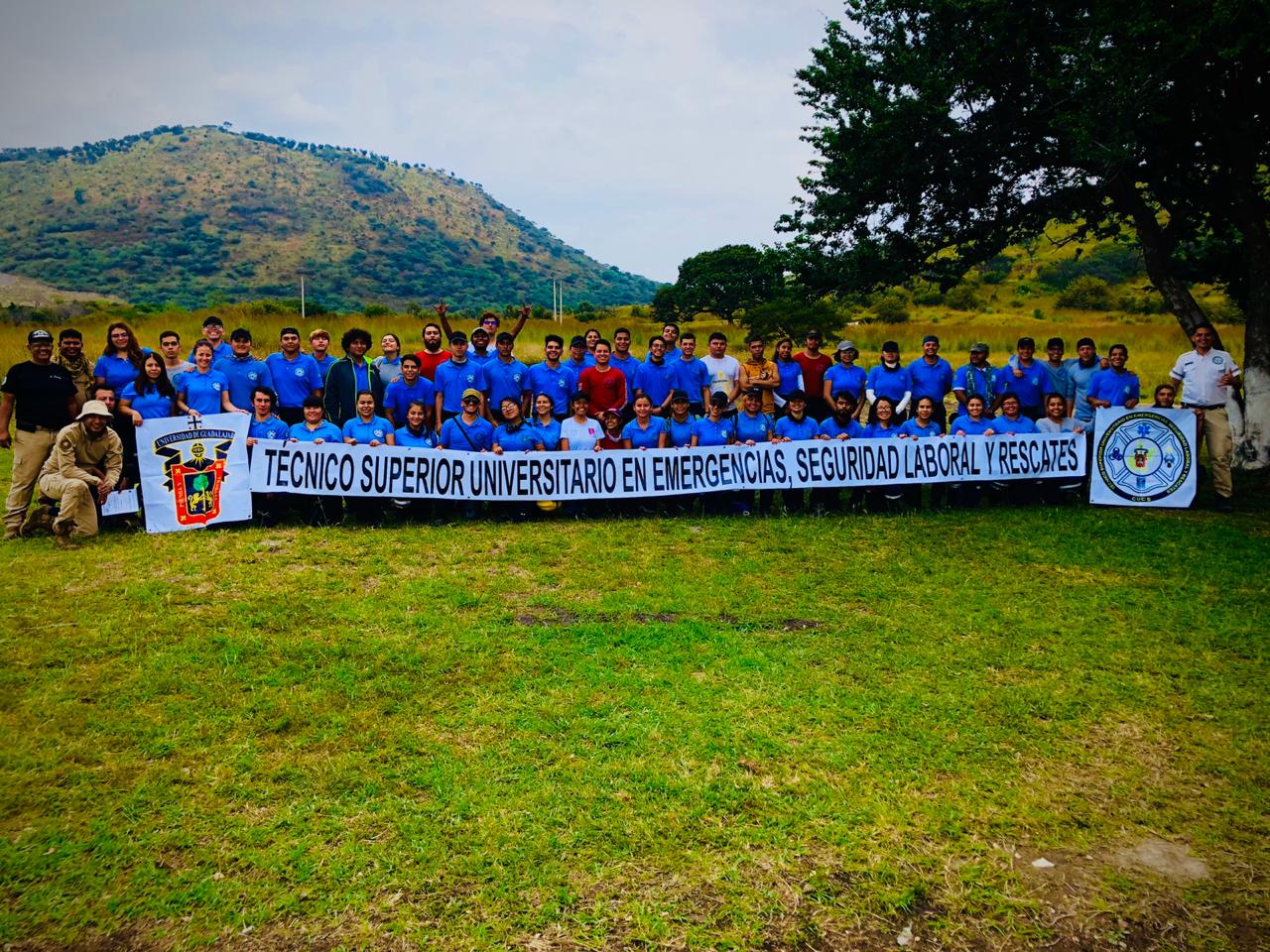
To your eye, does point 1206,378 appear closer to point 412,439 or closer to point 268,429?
point 412,439

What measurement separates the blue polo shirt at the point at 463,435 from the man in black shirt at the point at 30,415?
3863 mm

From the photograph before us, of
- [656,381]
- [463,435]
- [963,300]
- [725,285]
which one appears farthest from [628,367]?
[725,285]

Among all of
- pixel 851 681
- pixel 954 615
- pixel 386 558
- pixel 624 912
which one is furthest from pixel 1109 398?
pixel 624 912

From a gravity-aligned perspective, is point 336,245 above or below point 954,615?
above

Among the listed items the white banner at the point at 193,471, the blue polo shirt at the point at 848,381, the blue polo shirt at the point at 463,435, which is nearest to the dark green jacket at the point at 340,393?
the white banner at the point at 193,471

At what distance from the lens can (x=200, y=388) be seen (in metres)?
9.00

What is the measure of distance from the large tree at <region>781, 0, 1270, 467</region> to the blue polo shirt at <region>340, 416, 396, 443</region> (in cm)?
702

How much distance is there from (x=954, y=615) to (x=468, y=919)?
456 cm

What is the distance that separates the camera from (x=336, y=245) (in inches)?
5207

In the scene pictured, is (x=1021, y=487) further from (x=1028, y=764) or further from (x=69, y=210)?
(x=69, y=210)

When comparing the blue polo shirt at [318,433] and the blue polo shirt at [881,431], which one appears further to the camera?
the blue polo shirt at [881,431]

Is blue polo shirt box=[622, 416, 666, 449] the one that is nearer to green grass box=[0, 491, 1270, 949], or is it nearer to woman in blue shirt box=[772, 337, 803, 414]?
woman in blue shirt box=[772, 337, 803, 414]

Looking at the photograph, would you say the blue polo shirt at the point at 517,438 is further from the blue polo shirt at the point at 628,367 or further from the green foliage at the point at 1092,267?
the green foliage at the point at 1092,267

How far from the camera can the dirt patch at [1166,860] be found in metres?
3.50
